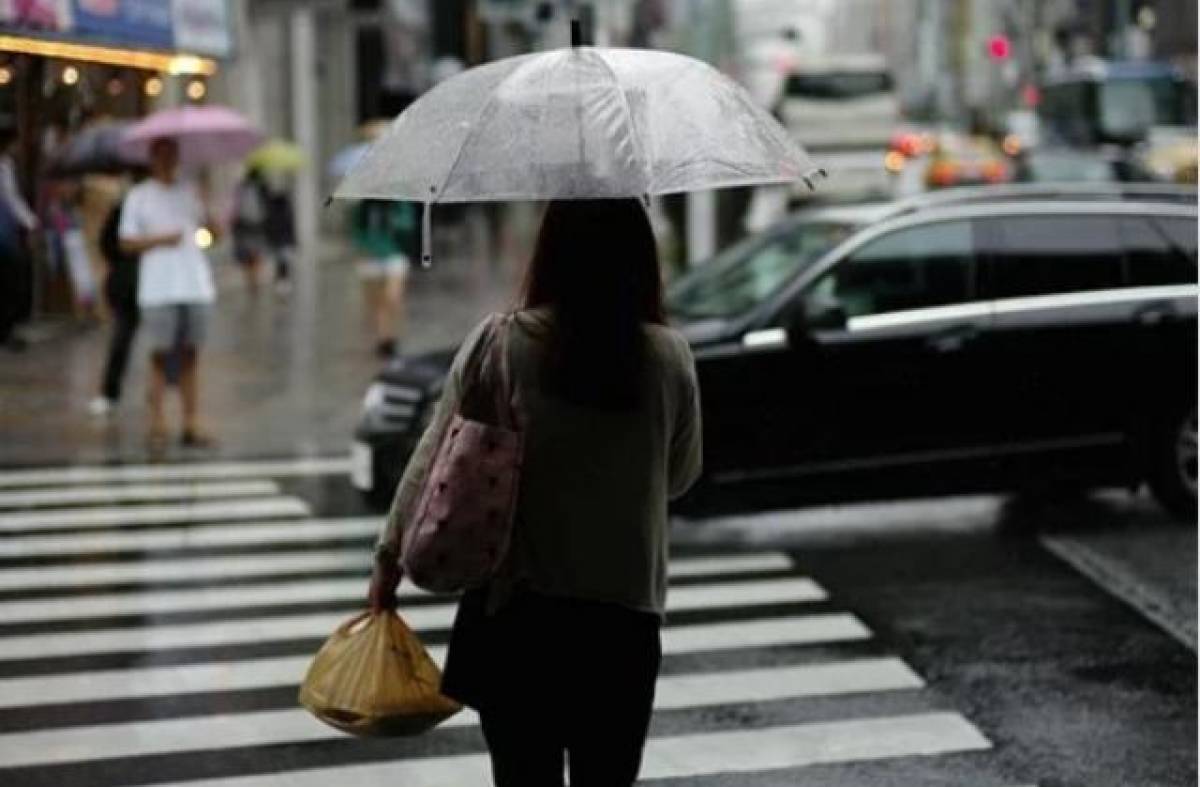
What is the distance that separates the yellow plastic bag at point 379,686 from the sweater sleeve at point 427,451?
0.23 meters

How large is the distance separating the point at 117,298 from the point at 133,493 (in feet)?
8.43

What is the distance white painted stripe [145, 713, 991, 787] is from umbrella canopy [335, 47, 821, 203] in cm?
248

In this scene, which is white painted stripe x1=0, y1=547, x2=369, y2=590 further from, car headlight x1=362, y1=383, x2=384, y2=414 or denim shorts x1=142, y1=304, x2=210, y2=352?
denim shorts x1=142, y1=304, x2=210, y2=352

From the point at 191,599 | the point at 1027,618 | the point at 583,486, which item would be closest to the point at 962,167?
the point at 1027,618

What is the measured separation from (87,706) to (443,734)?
4.30 feet

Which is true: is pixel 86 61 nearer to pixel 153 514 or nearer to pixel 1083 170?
pixel 153 514

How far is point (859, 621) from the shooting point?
878 centimetres

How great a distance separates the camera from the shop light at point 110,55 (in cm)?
1697

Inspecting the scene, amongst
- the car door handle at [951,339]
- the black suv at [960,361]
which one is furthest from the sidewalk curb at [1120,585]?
the car door handle at [951,339]

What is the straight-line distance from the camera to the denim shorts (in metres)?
13.3

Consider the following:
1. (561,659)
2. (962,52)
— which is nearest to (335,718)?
(561,659)

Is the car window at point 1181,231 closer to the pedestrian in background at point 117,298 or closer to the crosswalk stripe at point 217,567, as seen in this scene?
the crosswalk stripe at point 217,567

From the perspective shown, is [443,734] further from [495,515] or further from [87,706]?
[495,515]

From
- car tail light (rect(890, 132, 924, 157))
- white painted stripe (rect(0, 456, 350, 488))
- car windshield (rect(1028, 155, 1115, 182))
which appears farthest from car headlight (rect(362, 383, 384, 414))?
car tail light (rect(890, 132, 924, 157))
